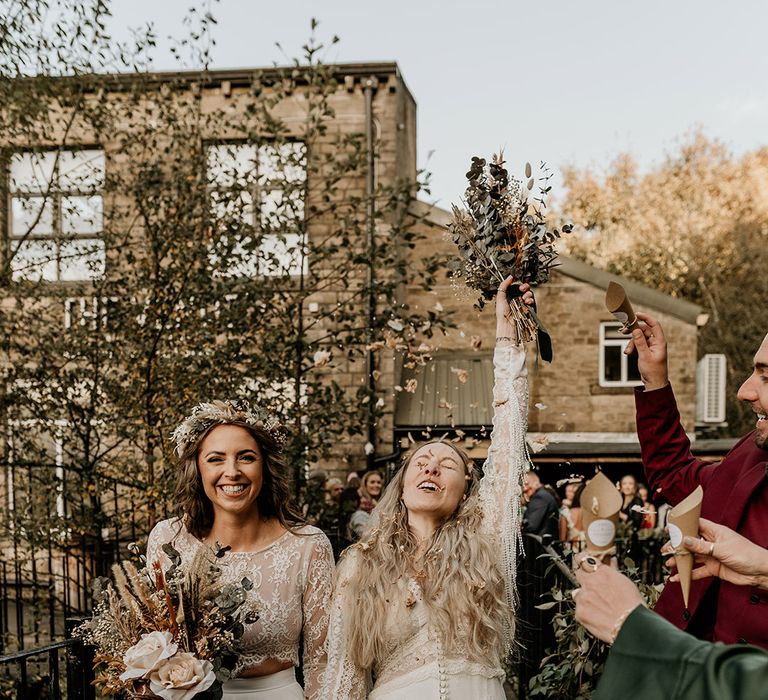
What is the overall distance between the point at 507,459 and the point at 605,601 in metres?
1.31

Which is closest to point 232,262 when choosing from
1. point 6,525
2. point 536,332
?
point 6,525

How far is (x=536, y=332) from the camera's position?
3027mm

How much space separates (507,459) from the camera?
3.00 meters

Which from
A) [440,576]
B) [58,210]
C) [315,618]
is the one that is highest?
[58,210]

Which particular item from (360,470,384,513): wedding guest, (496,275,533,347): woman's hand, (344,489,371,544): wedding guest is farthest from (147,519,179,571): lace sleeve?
(360,470,384,513): wedding guest

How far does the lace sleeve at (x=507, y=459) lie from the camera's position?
9.84 ft

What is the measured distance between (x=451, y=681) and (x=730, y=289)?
75.6 feet

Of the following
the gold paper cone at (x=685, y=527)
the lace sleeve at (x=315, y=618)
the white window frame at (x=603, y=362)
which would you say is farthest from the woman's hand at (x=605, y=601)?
the white window frame at (x=603, y=362)

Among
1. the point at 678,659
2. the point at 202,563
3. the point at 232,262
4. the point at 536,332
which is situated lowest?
the point at 202,563

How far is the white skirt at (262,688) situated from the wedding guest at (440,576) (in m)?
0.27

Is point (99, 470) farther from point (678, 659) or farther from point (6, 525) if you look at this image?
point (678, 659)

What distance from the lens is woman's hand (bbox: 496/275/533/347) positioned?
302 centimetres

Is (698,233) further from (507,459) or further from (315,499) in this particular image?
(507,459)

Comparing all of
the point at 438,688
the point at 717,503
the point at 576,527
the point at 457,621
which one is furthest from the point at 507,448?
the point at 576,527
